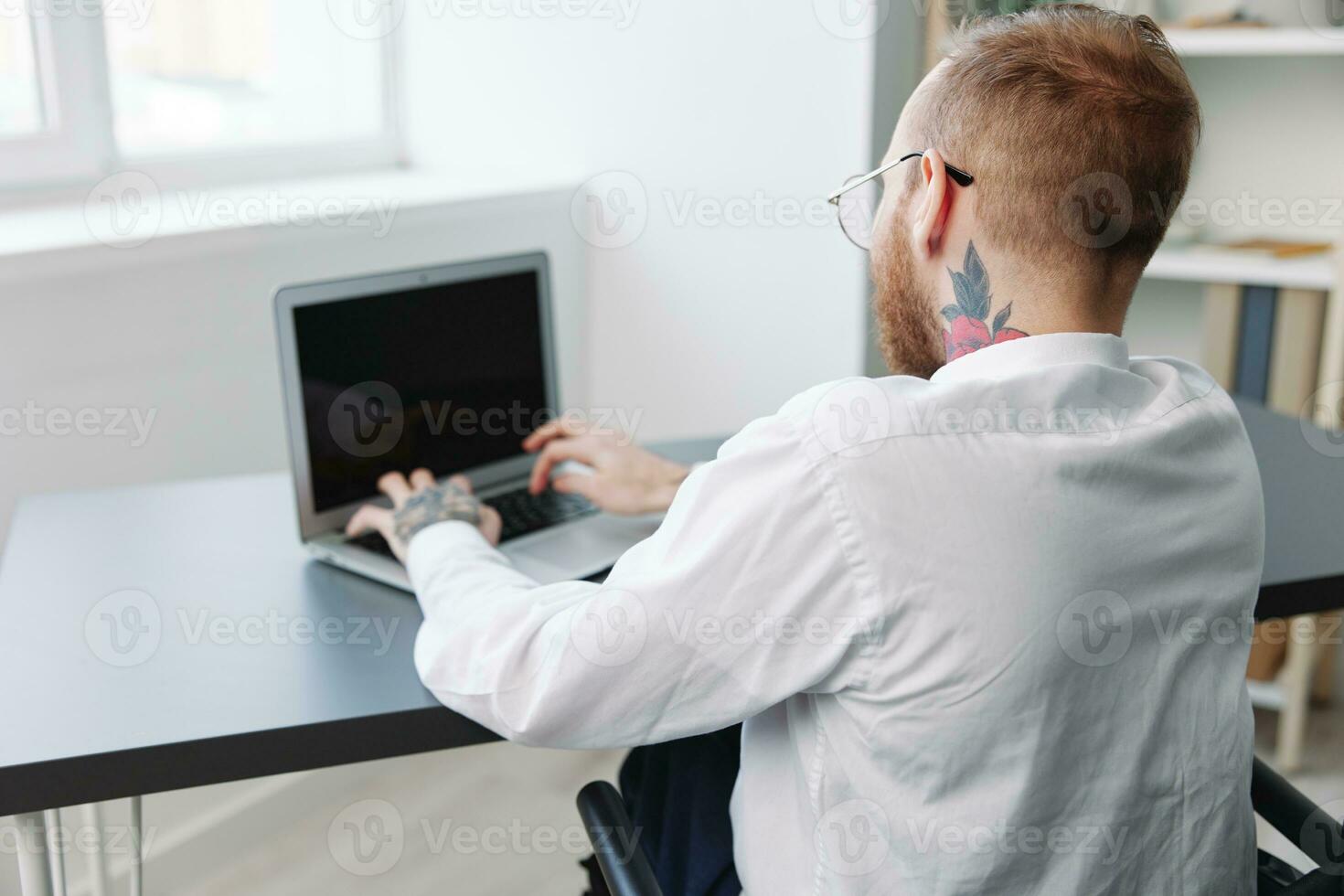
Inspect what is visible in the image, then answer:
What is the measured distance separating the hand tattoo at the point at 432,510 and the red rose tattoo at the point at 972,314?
0.57 meters

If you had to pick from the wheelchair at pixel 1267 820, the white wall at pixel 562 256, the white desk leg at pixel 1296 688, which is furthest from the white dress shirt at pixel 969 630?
the white desk leg at pixel 1296 688

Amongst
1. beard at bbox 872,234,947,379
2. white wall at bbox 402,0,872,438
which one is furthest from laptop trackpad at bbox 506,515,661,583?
white wall at bbox 402,0,872,438

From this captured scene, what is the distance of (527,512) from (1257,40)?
158 centimetres

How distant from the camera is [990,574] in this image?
2.77ft

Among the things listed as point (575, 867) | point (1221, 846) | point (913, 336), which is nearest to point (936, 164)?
point (913, 336)

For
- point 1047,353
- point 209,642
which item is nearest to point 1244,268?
point 1047,353

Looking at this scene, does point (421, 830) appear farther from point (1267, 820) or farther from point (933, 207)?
point (933, 207)

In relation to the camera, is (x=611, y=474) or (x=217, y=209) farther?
(x=217, y=209)

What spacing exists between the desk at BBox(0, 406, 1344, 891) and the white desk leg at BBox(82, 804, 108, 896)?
1.01 feet

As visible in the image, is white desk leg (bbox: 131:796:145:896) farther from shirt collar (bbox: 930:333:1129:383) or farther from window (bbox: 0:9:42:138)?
window (bbox: 0:9:42:138)

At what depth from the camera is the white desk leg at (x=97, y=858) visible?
149 centimetres

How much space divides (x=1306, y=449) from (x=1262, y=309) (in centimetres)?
78

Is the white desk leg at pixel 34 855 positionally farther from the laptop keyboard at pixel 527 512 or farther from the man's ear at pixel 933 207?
the man's ear at pixel 933 207

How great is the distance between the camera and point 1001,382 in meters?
0.89
